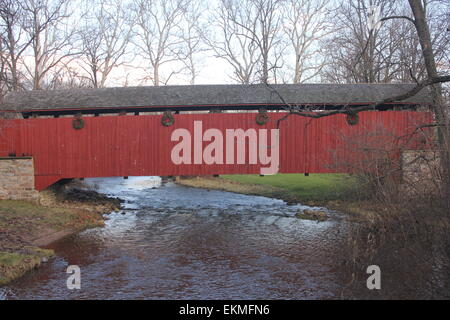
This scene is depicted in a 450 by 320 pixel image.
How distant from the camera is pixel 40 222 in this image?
9547mm

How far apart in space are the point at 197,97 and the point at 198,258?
6.49 m

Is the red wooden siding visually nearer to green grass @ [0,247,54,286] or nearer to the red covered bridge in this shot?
the red covered bridge

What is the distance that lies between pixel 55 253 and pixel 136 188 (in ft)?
35.2

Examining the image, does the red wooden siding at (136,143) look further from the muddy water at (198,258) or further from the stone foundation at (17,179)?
the muddy water at (198,258)

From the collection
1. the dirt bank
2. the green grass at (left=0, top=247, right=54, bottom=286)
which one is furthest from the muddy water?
the dirt bank

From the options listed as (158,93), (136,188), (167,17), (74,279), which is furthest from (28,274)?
(167,17)

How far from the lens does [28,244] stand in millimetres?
7973

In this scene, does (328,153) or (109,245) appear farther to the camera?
(328,153)

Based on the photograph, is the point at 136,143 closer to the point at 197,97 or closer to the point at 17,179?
the point at 197,97

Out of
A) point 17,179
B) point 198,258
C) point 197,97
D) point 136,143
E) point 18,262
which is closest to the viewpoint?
point 18,262

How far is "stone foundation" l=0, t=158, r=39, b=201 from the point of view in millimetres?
11344

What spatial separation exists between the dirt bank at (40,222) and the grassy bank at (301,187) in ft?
20.4

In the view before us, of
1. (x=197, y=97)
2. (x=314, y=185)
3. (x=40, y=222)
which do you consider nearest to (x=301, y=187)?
(x=314, y=185)

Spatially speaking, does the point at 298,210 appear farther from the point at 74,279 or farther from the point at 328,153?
the point at 74,279
